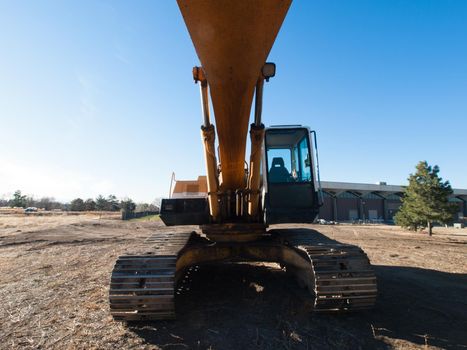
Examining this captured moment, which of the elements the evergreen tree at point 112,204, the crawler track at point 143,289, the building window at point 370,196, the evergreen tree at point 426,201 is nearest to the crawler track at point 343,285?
the crawler track at point 143,289

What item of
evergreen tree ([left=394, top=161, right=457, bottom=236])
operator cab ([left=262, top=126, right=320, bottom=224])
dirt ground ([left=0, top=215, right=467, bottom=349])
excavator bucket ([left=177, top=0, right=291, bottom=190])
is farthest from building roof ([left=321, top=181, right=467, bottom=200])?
excavator bucket ([left=177, top=0, right=291, bottom=190])

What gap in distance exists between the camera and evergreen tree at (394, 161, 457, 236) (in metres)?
20.6

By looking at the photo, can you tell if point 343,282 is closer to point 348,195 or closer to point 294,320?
point 294,320

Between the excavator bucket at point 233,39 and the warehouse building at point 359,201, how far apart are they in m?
42.6

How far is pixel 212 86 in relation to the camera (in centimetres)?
274

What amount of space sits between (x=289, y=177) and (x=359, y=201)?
45563 millimetres

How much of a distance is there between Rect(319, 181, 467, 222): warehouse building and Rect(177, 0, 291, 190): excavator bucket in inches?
1678

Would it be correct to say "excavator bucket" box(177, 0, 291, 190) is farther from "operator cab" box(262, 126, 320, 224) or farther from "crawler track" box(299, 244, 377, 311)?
"operator cab" box(262, 126, 320, 224)

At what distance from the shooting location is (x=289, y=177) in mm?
6109

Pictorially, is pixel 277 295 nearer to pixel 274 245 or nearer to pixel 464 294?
pixel 274 245

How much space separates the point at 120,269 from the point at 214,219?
5.76ft

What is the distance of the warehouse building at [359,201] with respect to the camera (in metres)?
45.8

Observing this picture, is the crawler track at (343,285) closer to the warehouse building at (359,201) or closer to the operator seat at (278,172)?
the operator seat at (278,172)

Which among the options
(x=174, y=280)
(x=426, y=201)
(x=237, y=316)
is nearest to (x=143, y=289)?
(x=174, y=280)
